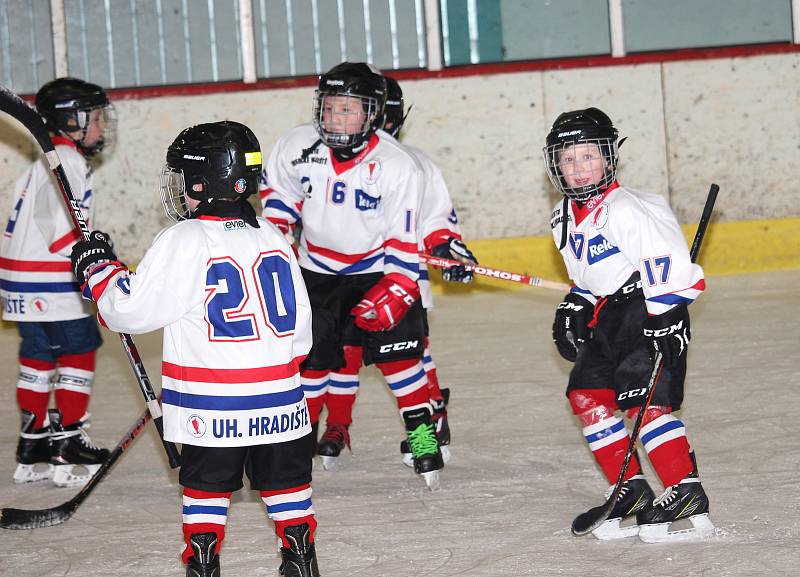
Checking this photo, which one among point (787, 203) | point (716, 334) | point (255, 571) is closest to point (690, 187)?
point (787, 203)

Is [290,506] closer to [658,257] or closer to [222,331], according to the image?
[222,331]

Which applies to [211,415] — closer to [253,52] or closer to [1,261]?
[1,261]

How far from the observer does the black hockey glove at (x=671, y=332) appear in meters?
2.75

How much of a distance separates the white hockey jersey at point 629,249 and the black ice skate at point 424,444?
2.20 ft

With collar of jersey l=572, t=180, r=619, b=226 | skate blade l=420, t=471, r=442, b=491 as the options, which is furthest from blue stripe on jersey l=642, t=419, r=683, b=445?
skate blade l=420, t=471, r=442, b=491

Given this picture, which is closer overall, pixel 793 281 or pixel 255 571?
pixel 255 571

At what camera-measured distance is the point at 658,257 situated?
274cm

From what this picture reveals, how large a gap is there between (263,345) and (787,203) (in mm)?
4900

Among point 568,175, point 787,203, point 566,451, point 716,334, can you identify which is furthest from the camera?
point 787,203

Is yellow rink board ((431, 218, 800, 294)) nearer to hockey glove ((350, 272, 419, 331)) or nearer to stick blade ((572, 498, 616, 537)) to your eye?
hockey glove ((350, 272, 419, 331))

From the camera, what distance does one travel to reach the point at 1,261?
3.69 meters

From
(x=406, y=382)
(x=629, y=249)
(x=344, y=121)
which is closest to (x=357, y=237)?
(x=344, y=121)

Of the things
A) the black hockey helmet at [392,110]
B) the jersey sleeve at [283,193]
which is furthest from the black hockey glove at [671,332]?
the black hockey helmet at [392,110]

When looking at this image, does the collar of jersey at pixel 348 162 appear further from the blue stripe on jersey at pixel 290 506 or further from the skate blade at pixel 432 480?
the blue stripe on jersey at pixel 290 506
